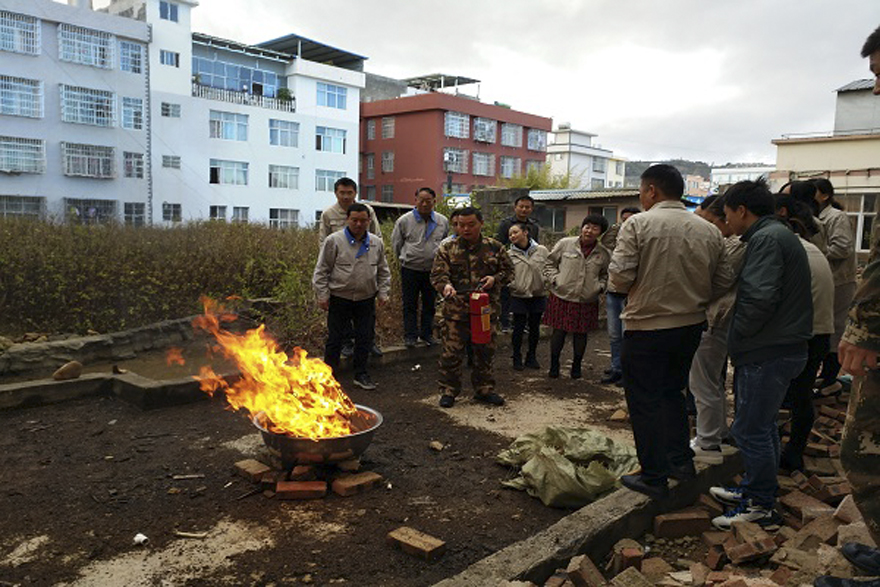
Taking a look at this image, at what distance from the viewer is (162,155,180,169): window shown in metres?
34.2

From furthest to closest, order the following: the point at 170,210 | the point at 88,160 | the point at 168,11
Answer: the point at 170,210, the point at 168,11, the point at 88,160

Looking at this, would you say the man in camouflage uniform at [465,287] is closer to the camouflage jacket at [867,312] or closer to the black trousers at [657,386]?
the black trousers at [657,386]

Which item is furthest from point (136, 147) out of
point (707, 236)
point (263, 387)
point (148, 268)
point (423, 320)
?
point (707, 236)

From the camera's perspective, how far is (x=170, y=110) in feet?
112

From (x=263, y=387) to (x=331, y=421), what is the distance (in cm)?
75

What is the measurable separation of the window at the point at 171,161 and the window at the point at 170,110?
7.45ft

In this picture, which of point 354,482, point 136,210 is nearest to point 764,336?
point 354,482

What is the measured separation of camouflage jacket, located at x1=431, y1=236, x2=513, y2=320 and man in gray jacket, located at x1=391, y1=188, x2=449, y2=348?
4.80 ft

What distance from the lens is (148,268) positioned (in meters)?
9.62

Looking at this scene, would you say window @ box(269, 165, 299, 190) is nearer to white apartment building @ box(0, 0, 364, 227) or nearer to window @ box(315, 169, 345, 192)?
white apartment building @ box(0, 0, 364, 227)

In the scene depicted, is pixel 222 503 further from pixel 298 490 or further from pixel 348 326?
pixel 348 326

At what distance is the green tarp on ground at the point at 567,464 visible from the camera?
4.16 meters

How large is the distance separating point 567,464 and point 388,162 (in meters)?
47.0

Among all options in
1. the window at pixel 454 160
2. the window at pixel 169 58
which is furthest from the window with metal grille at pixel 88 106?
the window at pixel 454 160
